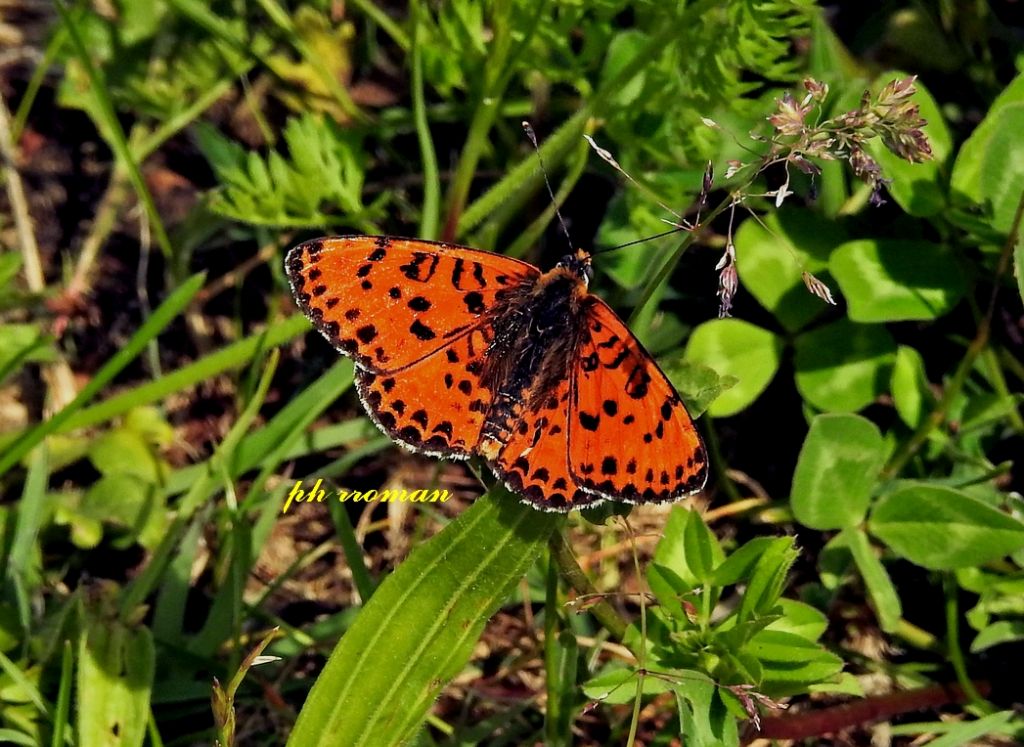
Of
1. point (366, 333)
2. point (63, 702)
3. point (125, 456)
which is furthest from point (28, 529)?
point (366, 333)

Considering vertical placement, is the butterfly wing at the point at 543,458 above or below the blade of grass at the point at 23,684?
above

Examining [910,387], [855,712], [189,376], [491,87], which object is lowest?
[855,712]

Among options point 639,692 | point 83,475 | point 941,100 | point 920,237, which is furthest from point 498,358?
point 941,100

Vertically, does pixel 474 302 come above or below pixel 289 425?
above

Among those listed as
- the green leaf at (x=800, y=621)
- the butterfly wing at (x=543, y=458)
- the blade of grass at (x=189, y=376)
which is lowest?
the green leaf at (x=800, y=621)

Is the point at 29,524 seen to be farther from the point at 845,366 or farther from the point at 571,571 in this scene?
the point at 845,366

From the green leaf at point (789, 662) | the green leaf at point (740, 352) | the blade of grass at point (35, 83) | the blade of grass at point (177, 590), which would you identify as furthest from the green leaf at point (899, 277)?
the blade of grass at point (35, 83)

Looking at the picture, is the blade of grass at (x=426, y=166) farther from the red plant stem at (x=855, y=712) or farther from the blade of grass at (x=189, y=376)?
the red plant stem at (x=855, y=712)
